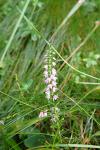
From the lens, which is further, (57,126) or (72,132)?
(72,132)

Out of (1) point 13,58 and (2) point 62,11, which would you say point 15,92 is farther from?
(2) point 62,11

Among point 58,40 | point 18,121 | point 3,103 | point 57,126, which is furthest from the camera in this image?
point 58,40

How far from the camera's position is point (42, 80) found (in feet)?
7.10

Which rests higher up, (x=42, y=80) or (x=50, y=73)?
(x=50, y=73)

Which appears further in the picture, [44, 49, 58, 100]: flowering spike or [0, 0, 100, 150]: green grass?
[0, 0, 100, 150]: green grass

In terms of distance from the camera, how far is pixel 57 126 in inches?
68.1

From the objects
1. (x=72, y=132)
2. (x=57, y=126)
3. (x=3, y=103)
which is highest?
(x=3, y=103)

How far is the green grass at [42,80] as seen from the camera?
74.7 inches

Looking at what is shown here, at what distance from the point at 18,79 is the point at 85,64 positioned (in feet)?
1.20

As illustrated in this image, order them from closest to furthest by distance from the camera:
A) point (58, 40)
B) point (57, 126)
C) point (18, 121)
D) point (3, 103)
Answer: point (57, 126)
point (18, 121)
point (3, 103)
point (58, 40)

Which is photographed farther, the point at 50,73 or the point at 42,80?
the point at 42,80

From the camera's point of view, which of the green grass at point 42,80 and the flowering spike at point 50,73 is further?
the green grass at point 42,80

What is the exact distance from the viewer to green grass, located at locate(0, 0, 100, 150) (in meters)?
1.90

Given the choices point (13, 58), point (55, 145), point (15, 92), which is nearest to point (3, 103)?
point (15, 92)
